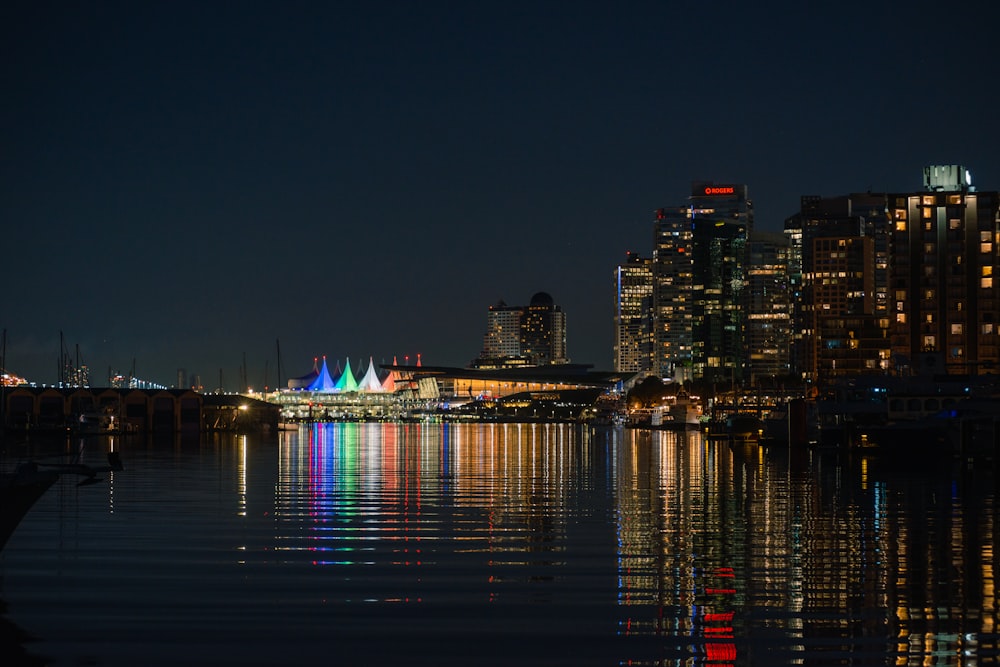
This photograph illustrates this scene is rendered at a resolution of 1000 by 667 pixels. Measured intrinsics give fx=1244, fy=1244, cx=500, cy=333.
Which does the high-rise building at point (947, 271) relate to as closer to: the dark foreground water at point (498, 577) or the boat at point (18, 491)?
the dark foreground water at point (498, 577)

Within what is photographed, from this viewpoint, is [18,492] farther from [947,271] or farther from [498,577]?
[947,271]

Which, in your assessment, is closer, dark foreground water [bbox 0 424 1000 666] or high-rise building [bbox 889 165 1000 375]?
dark foreground water [bbox 0 424 1000 666]

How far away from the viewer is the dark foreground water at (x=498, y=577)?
12.9 meters

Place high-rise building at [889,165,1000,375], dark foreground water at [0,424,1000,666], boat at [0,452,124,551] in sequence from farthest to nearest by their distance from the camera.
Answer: high-rise building at [889,165,1000,375]
boat at [0,452,124,551]
dark foreground water at [0,424,1000,666]

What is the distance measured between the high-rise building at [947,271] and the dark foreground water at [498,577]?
300ft

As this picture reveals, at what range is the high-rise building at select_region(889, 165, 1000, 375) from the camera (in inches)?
4744

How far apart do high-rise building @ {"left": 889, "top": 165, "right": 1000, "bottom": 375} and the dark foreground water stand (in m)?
91.6

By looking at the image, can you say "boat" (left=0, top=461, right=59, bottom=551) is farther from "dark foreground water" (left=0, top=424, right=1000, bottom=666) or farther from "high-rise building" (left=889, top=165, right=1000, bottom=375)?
"high-rise building" (left=889, top=165, right=1000, bottom=375)

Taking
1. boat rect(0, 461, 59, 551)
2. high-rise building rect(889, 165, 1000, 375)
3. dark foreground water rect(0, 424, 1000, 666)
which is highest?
high-rise building rect(889, 165, 1000, 375)

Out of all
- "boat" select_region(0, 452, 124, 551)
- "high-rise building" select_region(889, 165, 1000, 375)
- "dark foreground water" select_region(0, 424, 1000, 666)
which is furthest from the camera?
"high-rise building" select_region(889, 165, 1000, 375)

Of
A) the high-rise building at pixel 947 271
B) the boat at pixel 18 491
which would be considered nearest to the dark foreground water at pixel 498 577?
the boat at pixel 18 491

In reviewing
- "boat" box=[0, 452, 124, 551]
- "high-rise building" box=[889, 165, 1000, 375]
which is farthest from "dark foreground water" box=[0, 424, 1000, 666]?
"high-rise building" box=[889, 165, 1000, 375]

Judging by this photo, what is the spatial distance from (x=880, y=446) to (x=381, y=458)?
975 inches

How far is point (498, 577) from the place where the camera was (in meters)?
17.7
